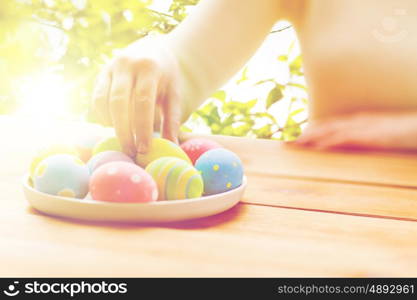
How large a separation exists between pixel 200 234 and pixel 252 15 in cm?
75

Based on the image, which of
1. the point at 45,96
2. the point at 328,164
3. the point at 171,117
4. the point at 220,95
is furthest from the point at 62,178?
the point at 45,96

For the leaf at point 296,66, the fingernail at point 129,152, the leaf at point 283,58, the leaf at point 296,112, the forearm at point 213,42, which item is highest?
the forearm at point 213,42

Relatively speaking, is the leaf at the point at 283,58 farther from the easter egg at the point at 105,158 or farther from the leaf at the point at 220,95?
the easter egg at the point at 105,158

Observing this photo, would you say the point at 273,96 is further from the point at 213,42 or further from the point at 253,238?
the point at 253,238

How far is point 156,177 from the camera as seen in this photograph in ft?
2.11

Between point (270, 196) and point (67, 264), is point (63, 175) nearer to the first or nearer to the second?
point (67, 264)

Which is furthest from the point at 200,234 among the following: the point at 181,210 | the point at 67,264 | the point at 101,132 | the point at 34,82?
the point at 34,82

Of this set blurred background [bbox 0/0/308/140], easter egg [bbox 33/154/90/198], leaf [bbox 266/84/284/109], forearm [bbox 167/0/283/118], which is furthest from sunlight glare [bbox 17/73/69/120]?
easter egg [bbox 33/154/90/198]

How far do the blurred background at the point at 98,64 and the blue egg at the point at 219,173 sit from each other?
116 centimetres

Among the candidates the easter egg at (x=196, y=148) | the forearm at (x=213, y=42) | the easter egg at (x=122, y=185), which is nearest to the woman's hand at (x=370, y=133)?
the forearm at (x=213, y=42)

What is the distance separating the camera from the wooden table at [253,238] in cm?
49

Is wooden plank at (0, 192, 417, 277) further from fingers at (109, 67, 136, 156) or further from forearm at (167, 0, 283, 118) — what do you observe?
forearm at (167, 0, 283, 118)

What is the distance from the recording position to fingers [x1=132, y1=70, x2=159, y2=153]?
0.75 metres

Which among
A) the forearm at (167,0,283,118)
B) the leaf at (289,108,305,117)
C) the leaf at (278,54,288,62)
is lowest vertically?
the leaf at (289,108,305,117)
